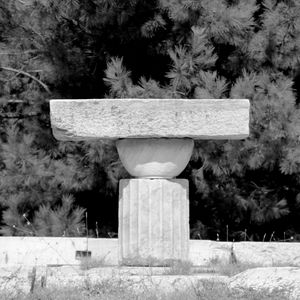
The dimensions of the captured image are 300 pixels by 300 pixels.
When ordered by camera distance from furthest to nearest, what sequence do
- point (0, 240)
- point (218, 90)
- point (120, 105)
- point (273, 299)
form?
1. point (218, 90)
2. point (0, 240)
3. point (120, 105)
4. point (273, 299)

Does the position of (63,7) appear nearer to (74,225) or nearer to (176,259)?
(74,225)

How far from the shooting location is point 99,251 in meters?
7.14

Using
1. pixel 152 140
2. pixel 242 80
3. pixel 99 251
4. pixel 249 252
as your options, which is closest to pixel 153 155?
pixel 152 140

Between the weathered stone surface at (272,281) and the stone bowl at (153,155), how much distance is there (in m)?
1.28

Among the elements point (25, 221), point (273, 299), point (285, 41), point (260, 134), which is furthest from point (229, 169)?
point (273, 299)

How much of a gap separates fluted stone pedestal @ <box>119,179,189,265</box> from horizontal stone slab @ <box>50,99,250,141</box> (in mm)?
394

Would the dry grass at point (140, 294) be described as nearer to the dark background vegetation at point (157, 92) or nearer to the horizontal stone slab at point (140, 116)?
the horizontal stone slab at point (140, 116)

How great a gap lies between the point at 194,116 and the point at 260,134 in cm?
209

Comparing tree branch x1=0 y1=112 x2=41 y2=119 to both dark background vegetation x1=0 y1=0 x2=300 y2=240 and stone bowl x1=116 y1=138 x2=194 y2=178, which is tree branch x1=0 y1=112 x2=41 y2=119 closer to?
dark background vegetation x1=0 y1=0 x2=300 y2=240

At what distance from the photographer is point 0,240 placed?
284 inches

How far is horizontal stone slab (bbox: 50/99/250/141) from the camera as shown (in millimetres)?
5988

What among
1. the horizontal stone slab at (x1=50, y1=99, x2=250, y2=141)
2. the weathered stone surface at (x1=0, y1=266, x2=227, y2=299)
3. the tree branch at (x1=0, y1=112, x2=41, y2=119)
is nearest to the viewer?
the weathered stone surface at (x1=0, y1=266, x2=227, y2=299)

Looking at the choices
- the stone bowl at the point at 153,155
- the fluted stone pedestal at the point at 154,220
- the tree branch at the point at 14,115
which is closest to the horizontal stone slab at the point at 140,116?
the stone bowl at the point at 153,155

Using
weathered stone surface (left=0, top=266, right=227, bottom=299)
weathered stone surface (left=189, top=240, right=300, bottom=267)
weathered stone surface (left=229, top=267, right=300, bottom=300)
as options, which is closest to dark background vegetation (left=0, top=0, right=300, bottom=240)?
weathered stone surface (left=189, top=240, right=300, bottom=267)
